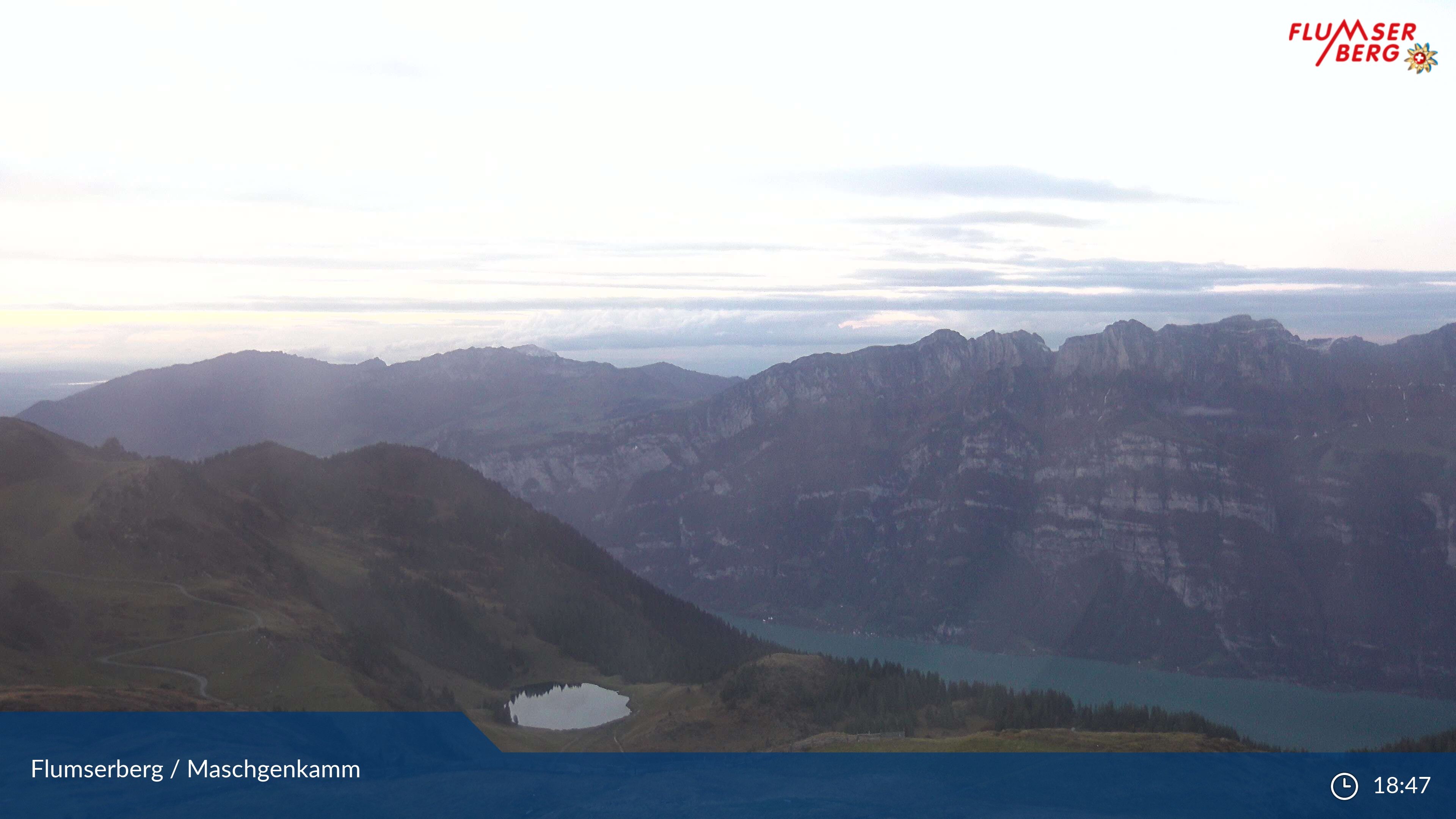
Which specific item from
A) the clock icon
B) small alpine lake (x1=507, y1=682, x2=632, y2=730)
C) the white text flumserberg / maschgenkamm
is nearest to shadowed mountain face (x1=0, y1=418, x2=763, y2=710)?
small alpine lake (x1=507, y1=682, x2=632, y2=730)

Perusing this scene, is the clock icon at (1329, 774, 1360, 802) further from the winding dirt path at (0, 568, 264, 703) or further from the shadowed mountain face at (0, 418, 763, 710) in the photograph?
the winding dirt path at (0, 568, 264, 703)

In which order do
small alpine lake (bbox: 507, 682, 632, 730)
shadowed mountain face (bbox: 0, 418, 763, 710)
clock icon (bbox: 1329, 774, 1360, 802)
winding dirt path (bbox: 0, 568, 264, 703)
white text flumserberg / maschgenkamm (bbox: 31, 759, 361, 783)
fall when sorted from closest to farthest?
white text flumserberg / maschgenkamm (bbox: 31, 759, 361, 783)
clock icon (bbox: 1329, 774, 1360, 802)
winding dirt path (bbox: 0, 568, 264, 703)
shadowed mountain face (bbox: 0, 418, 763, 710)
small alpine lake (bbox: 507, 682, 632, 730)

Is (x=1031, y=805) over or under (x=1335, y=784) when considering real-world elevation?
over

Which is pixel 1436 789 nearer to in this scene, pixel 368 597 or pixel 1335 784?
pixel 1335 784

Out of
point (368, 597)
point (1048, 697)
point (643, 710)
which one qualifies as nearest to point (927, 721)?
point (1048, 697)
